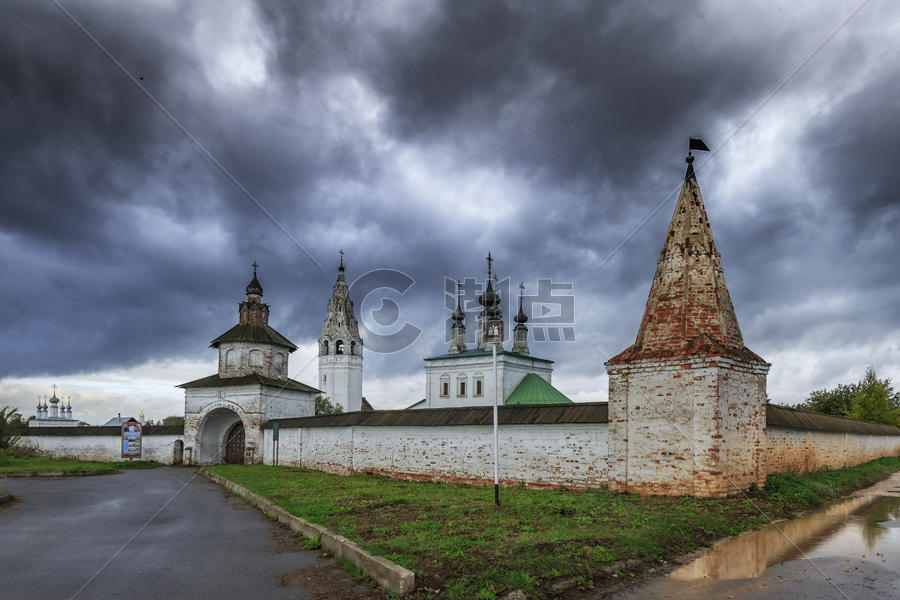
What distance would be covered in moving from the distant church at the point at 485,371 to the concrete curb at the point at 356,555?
1301 inches

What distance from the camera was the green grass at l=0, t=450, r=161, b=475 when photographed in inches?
1067

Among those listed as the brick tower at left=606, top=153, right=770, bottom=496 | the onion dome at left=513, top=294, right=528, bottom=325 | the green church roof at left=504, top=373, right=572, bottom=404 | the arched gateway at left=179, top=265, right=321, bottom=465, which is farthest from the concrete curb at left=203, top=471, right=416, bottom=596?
the onion dome at left=513, top=294, right=528, bottom=325

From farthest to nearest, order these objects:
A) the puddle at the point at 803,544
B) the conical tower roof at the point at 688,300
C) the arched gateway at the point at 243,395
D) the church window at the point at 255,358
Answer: the church window at the point at 255,358 → the arched gateway at the point at 243,395 → the conical tower roof at the point at 688,300 → the puddle at the point at 803,544

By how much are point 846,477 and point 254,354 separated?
103ft

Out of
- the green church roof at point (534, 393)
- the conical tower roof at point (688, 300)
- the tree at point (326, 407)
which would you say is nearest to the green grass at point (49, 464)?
the tree at point (326, 407)

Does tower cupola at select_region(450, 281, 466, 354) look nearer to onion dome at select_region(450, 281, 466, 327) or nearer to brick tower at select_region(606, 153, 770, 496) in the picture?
onion dome at select_region(450, 281, 466, 327)

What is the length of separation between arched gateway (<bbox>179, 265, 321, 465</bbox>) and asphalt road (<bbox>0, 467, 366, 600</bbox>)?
1816 cm

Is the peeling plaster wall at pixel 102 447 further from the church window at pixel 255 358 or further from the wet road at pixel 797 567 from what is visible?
the wet road at pixel 797 567

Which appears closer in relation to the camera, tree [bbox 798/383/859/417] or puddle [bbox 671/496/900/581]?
puddle [bbox 671/496/900/581]

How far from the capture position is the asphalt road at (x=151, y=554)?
6828mm

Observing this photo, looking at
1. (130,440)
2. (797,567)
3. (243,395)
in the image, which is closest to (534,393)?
(243,395)

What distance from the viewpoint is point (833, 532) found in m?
9.81

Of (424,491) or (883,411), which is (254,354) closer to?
(424,491)

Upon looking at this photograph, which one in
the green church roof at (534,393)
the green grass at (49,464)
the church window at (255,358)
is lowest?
the green grass at (49,464)
